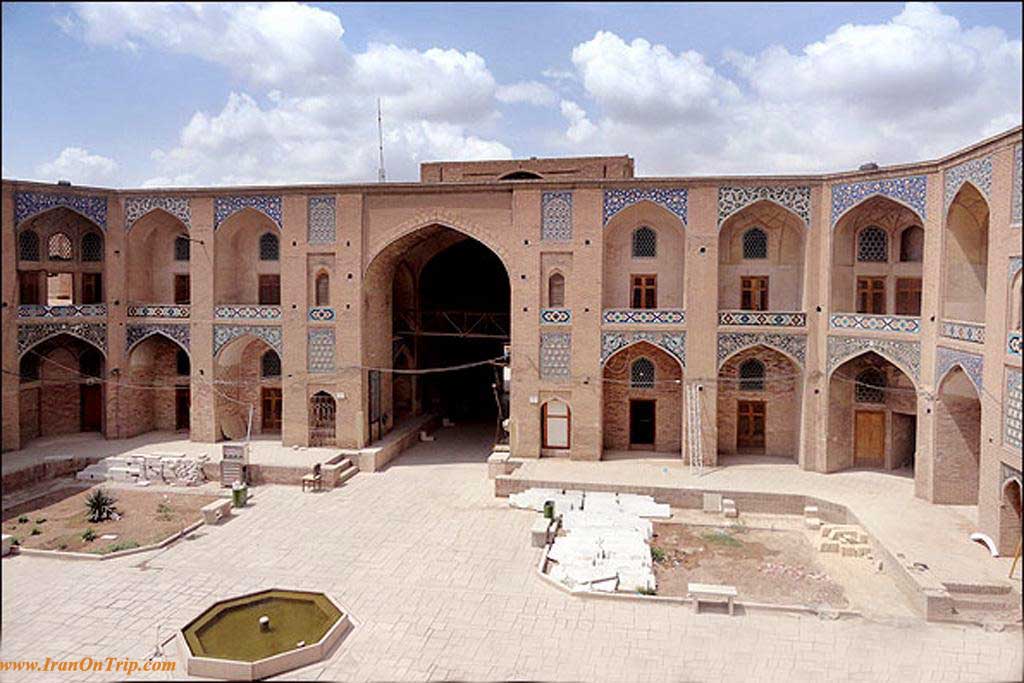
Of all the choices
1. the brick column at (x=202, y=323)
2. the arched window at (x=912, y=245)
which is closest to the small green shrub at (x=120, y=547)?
the brick column at (x=202, y=323)

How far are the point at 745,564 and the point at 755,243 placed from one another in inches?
315

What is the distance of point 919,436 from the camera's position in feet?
49.5

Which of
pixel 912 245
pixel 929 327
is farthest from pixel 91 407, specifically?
pixel 912 245

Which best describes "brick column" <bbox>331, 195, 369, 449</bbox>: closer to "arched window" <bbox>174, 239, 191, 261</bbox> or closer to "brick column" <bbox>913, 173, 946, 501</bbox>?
"arched window" <bbox>174, 239, 191, 261</bbox>

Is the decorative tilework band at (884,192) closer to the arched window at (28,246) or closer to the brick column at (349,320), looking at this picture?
the brick column at (349,320)

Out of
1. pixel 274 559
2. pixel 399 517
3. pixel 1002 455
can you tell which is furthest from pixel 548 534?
pixel 1002 455

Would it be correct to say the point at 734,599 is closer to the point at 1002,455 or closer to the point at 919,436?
the point at 1002,455

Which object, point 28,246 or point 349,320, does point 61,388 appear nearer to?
Result: point 28,246

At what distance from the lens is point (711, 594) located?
10891 millimetres

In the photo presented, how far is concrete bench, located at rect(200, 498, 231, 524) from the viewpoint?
14.8 meters

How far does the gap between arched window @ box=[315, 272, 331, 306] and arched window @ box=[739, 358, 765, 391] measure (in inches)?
389

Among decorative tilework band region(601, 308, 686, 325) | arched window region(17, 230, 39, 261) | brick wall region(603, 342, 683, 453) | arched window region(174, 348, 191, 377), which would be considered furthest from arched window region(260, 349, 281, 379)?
decorative tilework band region(601, 308, 686, 325)

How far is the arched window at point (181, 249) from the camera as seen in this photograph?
20453 millimetres

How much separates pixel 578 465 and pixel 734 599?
691 centimetres
